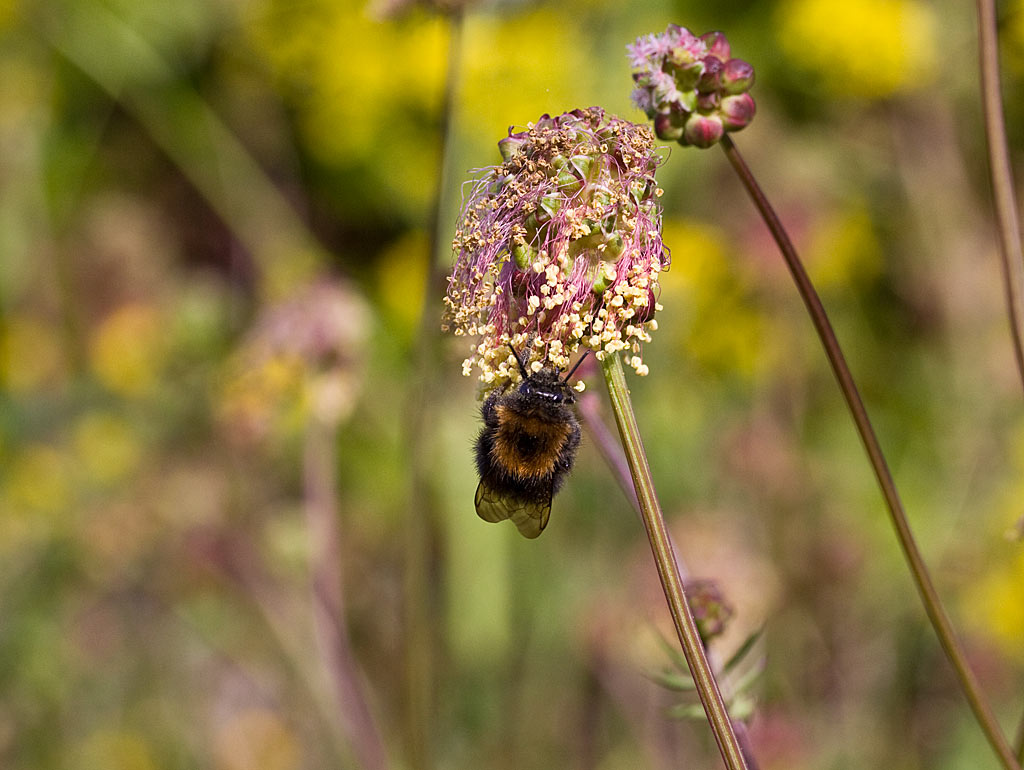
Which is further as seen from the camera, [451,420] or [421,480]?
[451,420]

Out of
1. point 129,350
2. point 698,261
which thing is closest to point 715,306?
point 698,261

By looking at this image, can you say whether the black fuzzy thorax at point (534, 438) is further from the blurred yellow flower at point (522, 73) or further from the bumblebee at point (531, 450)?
the blurred yellow flower at point (522, 73)

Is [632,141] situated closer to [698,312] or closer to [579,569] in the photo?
[579,569]

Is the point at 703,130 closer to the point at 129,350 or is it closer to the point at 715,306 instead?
the point at 715,306

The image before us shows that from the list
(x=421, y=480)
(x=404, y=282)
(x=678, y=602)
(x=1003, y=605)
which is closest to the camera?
(x=678, y=602)

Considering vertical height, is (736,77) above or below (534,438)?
above

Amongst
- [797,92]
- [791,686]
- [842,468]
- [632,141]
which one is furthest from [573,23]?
[632,141]
